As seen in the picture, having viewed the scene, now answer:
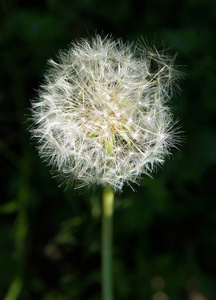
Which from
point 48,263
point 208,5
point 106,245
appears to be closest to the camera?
point 106,245

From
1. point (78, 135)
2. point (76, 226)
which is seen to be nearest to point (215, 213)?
point (76, 226)

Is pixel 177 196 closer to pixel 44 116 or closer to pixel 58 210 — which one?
pixel 58 210

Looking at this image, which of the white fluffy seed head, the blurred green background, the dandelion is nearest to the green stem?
the dandelion

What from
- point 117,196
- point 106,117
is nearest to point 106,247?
point 106,117

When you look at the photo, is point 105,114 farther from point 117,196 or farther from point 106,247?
point 117,196

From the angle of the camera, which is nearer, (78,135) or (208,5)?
(78,135)

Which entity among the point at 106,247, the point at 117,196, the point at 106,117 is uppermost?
the point at 117,196

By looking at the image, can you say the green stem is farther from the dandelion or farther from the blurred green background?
the blurred green background
